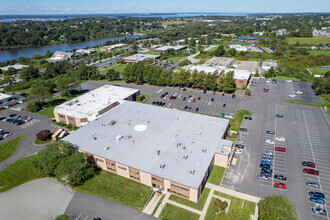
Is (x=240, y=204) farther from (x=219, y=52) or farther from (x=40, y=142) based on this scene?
(x=219, y=52)

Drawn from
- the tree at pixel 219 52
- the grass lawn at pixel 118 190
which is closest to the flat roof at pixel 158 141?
the grass lawn at pixel 118 190

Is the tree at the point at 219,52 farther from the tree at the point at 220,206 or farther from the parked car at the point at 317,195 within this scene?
the tree at the point at 220,206

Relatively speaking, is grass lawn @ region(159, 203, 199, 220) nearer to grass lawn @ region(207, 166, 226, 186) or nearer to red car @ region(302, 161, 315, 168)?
grass lawn @ region(207, 166, 226, 186)

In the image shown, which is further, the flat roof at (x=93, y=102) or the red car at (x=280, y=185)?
the flat roof at (x=93, y=102)

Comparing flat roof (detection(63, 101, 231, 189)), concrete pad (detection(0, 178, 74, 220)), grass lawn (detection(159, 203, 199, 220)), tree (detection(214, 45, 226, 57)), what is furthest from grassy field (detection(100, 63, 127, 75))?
grass lawn (detection(159, 203, 199, 220))

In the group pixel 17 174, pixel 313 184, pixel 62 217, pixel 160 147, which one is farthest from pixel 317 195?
pixel 17 174
